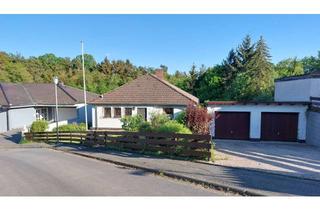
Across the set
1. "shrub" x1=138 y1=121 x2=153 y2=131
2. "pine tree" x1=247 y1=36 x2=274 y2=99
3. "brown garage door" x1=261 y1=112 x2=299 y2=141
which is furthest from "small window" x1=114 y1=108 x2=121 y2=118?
"pine tree" x1=247 y1=36 x2=274 y2=99

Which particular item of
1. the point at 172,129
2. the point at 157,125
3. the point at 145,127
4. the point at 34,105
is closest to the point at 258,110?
the point at 157,125

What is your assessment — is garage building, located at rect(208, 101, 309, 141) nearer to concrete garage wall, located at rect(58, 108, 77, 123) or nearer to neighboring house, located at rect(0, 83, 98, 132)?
neighboring house, located at rect(0, 83, 98, 132)

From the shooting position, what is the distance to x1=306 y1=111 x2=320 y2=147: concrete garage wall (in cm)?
1524

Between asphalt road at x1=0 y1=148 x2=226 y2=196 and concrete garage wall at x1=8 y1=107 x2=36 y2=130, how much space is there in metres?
18.9

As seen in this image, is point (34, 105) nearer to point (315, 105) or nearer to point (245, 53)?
point (315, 105)

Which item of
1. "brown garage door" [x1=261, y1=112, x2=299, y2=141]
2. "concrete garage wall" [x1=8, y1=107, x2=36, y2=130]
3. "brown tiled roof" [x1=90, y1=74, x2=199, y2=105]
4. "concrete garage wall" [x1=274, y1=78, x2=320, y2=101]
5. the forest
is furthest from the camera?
the forest

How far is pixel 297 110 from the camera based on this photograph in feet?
54.6

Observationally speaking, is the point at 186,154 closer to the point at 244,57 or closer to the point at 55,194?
the point at 55,194

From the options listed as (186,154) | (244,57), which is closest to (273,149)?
(186,154)

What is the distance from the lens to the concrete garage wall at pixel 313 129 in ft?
50.0

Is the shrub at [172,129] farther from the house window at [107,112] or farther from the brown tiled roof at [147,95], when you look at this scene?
the house window at [107,112]

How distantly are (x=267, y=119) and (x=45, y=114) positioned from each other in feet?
87.8

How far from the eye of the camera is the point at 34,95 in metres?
32.3

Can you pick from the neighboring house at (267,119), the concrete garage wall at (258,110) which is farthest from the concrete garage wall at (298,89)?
the concrete garage wall at (258,110)
